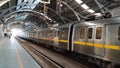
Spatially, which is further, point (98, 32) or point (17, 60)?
point (17, 60)

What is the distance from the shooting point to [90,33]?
15867mm

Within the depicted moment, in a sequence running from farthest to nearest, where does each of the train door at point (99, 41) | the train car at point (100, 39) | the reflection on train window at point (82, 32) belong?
the reflection on train window at point (82, 32) → the train door at point (99, 41) → the train car at point (100, 39)

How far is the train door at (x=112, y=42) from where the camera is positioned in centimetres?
1235

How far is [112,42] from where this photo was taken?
12.8m

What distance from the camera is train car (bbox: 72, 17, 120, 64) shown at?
12.5 meters

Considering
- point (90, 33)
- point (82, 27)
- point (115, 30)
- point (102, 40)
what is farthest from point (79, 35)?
point (115, 30)

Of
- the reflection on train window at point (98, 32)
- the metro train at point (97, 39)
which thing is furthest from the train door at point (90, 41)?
the reflection on train window at point (98, 32)

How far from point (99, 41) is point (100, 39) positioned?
132mm

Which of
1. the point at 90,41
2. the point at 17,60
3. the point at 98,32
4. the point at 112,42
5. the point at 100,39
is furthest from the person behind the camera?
the point at 17,60

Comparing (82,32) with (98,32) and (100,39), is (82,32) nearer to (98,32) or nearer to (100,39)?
(98,32)

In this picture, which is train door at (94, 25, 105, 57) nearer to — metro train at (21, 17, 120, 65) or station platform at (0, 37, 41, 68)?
metro train at (21, 17, 120, 65)

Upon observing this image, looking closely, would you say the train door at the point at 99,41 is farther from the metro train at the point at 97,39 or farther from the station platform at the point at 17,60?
the station platform at the point at 17,60

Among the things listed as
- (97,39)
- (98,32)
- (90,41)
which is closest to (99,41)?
(97,39)

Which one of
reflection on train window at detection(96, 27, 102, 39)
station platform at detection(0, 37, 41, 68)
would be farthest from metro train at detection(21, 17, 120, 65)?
station platform at detection(0, 37, 41, 68)
